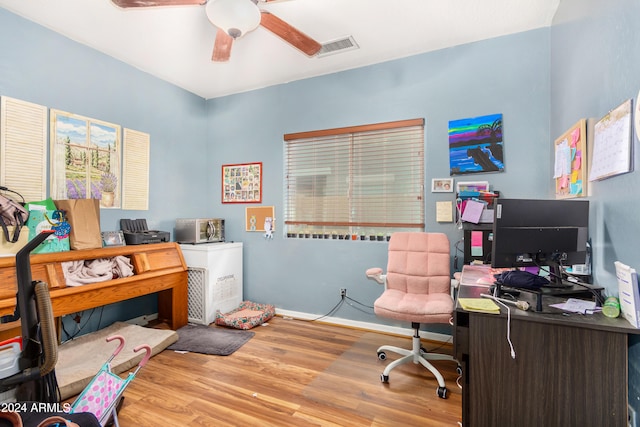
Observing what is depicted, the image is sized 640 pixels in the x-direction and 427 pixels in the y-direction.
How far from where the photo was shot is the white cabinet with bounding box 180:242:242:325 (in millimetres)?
3326

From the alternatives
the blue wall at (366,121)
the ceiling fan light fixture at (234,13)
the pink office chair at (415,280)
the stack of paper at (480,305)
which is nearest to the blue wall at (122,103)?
the blue wall at (366,121)

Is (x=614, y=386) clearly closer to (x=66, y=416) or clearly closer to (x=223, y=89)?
(x=66, y=416)

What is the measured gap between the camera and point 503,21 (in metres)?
2.53

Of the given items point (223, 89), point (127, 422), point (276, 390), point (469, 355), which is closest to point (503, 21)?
point (469, 355)

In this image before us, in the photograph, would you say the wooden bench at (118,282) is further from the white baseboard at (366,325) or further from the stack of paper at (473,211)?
the stack of paper at (473,211)

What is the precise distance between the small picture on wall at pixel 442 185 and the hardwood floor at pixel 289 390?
1.41m

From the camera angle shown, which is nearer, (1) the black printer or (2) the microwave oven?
(1) the black printer

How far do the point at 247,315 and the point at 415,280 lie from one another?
5.95 feet

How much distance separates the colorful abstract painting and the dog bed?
2.36m

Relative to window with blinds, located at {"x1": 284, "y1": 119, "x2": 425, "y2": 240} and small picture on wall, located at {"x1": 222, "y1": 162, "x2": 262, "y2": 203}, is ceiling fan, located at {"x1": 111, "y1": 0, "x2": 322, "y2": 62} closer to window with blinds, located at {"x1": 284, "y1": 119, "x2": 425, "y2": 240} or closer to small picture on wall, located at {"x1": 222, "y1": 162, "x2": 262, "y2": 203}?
window with blinds, located at {"x1": 284, "y1": 119, "x2": 425, "y2": 240}

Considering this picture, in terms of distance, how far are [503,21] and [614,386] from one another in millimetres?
2576

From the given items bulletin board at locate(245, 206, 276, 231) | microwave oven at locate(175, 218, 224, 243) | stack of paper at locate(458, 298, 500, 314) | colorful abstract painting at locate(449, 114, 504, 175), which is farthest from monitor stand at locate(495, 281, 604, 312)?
microwave oven at locate(175, 218, 224, 243)

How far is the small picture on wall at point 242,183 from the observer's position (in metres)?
Result: 3.79

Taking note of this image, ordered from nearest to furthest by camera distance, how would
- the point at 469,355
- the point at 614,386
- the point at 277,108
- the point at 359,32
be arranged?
1. the point at 614,386
2. the point at 469,355
3. the point at 359,32
4. the point at 277,108
